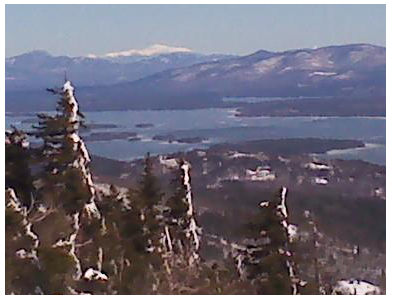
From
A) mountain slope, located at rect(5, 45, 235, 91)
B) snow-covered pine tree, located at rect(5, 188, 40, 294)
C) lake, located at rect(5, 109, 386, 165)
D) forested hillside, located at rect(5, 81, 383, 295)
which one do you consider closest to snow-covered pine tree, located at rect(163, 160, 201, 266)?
forested hillside, located at rect(5, 81, 383, 295)

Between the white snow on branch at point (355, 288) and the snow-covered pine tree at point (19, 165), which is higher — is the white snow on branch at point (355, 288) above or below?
below

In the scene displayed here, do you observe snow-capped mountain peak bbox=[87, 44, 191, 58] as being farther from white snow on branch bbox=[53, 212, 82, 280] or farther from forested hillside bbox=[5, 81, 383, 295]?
white snow on branch bbox=[53, 212, 82, 280]

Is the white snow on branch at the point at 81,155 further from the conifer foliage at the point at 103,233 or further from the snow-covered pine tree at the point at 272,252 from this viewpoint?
the snow-covered pine tree at the point at 272,252

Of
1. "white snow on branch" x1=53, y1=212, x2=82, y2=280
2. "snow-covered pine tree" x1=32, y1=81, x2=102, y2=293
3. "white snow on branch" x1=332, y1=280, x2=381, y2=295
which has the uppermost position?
"snow-covered pine tree" x1=32, y1=81, x2=102, y2=293

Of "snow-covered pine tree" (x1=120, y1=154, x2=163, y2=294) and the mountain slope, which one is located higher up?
the mountain slope

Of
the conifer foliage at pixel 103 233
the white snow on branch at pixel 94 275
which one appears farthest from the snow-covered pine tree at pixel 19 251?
the white snow on branch at pixel 94 275
